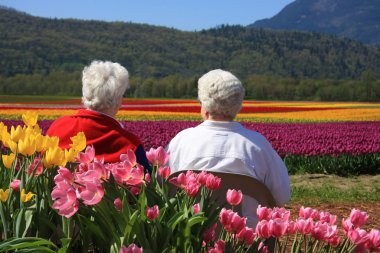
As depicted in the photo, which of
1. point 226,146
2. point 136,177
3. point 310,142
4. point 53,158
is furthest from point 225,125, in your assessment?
point 310,142

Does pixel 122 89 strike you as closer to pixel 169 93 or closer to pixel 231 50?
pixel 169 93

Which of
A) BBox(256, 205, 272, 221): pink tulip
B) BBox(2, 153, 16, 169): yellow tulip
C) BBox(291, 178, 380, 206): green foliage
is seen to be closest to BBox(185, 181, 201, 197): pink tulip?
BBox(256, 205, 272, 221): pink tulip

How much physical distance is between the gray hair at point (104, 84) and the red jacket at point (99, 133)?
0.24ft

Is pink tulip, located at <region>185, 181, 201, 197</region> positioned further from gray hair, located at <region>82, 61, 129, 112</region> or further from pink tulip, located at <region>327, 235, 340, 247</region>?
gray hair, located at <region>82, 61, 129, 112</region>

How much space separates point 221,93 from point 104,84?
756 millimetres

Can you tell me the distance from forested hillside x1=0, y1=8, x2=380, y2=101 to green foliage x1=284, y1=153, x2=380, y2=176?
8487 cm

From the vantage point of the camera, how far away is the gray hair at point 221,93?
366 centimetres

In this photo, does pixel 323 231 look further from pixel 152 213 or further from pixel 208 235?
pixel 152 213

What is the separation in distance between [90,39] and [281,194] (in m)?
153

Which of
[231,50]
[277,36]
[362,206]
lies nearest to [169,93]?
[362,206]

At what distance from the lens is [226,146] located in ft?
11.8

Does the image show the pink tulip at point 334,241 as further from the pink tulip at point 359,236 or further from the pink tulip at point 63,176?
the pink tulip at point 63,176

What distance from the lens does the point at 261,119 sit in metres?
25.0

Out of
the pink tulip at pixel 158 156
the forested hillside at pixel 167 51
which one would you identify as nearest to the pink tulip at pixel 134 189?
the pink tulip at pixel 158 156
